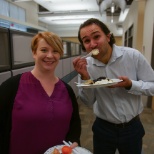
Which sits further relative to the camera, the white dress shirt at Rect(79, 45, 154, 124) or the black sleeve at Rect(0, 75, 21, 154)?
the white dress shirt at Rect(79, 45, 154, 124)

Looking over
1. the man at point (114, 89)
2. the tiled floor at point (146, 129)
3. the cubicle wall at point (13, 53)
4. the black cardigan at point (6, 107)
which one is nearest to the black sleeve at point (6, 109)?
the black cardigan at point (6, 107)

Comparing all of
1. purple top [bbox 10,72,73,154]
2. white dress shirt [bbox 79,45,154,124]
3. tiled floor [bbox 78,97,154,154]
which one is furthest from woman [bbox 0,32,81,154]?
tiled floor [bbox 78,97,154,154]

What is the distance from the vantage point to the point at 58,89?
3.56 ft

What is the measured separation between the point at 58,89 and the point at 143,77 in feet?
1.89

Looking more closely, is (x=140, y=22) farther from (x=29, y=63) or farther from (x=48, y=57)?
(x=48, y=57)

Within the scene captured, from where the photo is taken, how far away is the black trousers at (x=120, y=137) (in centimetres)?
125

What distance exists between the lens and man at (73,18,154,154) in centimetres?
116

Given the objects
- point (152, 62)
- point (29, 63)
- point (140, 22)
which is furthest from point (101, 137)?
point (140, 22)

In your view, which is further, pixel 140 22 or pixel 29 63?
pixel 140 22

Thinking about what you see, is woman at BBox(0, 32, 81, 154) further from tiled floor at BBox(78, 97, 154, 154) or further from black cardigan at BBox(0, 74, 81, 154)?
tiled floor at BBox(78, 97, 154, 154)

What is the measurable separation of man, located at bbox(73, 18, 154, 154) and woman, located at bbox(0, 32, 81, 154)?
219 mm

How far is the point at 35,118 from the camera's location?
0.96 metres

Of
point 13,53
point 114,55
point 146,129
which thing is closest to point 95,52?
point 114,55

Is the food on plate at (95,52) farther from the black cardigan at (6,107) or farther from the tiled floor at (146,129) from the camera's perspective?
the tiled floor at (146,129)
